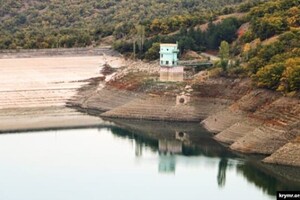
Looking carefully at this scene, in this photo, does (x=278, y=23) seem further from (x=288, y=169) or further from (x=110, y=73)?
(x=288, y=169)

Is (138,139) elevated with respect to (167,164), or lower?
elevated

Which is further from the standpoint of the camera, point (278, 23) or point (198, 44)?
point (198, 44)

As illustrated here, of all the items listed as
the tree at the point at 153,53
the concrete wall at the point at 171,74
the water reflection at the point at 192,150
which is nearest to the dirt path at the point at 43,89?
the tree at the point at 153,53

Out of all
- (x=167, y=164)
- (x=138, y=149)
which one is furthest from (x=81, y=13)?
(x=167, y=164)

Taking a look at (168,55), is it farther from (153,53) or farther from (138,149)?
(138,149)

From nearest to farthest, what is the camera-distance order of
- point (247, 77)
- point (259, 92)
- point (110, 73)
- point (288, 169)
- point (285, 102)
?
1. point (288, 169)
2. point (285, 102)
3. point (259, 92)
4. point (247, 77)
5. point (110, 73)

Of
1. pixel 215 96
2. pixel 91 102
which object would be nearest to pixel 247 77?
pixel 215 96

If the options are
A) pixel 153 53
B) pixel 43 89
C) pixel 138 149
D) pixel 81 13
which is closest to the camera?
pixel 138 149
